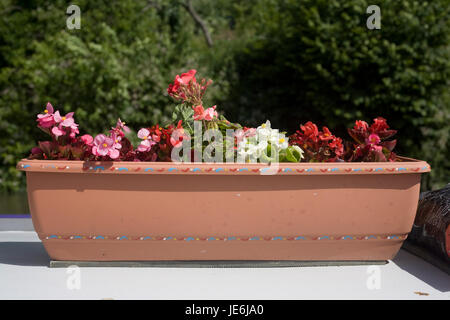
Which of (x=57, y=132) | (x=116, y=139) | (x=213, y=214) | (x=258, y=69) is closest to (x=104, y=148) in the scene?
(x=116, y=139)

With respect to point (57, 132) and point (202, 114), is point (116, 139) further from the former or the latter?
point (202, 114)

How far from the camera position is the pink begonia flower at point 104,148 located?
166cm

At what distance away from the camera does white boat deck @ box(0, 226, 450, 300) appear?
58.1 inches

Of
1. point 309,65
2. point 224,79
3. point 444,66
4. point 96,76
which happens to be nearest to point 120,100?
point 96,76

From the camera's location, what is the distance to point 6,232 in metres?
2.16

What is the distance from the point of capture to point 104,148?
65.8 inches

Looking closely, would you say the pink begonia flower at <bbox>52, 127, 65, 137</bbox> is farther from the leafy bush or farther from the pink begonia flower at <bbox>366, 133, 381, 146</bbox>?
the leafy bush

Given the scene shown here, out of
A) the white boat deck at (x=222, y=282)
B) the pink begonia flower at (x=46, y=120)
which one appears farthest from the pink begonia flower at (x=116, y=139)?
the white boat deck at (x=222, y=282)

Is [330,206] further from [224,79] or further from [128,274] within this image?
[224,79]

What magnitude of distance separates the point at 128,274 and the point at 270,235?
48 cm

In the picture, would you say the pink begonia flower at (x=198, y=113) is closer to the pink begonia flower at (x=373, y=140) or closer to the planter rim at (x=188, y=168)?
the planter rim at (x=188, y=168)

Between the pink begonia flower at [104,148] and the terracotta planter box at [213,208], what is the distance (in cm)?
3

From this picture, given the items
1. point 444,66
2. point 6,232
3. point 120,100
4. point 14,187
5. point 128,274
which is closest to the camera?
point 128,274

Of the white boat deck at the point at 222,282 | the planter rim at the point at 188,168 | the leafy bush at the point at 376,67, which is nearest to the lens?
the white boat deck at the point at 222,282
